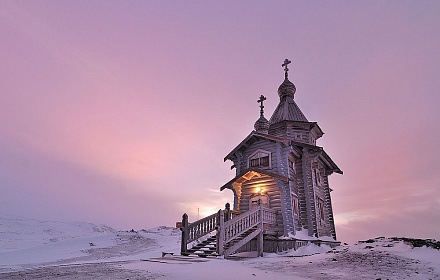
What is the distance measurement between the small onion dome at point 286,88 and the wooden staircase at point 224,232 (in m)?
13.3

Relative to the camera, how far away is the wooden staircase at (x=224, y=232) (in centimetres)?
1303

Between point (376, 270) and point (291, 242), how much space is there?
971 cm

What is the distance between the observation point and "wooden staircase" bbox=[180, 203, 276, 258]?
42.8 feet

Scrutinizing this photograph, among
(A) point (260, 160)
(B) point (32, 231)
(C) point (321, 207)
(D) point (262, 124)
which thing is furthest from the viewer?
(B) point (32, 231)

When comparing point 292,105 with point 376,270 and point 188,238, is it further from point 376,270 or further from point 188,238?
point 376,270

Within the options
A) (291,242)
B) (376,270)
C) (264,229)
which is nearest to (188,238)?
(264,229)

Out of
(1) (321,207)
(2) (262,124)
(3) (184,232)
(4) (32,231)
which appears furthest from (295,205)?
(4) (32,231)

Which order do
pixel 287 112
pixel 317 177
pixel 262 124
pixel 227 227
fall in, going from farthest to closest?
pixel 262 124, pixel 287 112, pixel 317 177, pixel 227 227

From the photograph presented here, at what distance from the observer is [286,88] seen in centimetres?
2609

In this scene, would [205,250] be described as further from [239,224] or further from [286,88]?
Answer: [286,88]

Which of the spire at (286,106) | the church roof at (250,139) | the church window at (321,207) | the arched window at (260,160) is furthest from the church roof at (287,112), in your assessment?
the church window at (321,207)

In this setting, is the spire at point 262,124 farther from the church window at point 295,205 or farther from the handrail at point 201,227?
the handrail at point 201,227

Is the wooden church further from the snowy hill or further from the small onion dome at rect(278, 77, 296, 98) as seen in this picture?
the snowy hill

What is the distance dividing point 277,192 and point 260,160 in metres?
2.78
